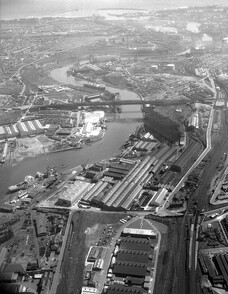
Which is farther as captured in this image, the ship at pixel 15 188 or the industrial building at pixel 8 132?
the industrial building at pixel 8 132

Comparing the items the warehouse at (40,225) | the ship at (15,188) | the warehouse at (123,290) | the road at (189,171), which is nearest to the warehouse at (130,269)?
the warehouse at (123,290)

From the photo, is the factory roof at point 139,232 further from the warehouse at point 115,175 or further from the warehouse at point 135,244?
the warehouse at point 115,175

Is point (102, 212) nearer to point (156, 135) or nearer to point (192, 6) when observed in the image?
point (156, 135)

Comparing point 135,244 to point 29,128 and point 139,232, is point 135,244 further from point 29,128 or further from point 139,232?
point 29,128

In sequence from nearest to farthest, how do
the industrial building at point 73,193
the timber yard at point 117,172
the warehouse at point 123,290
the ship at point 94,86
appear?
the warehouse at point 123,290 < the timber yard at point 117,172 < the industrial building at point 73,193 < the ship at point 94,86

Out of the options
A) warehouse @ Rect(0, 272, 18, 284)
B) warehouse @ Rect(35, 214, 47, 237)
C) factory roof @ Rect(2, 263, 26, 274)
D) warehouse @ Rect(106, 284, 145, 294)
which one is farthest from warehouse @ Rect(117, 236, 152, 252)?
warehouse @ Rect(0, 272, 18, 284)

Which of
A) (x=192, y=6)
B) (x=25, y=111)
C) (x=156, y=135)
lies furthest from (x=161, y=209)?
(x=192, y=6)

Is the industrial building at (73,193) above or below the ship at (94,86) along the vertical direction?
below
